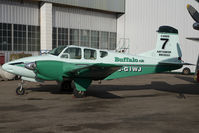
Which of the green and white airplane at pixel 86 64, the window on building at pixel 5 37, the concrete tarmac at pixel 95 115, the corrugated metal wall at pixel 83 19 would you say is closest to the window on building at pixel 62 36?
the corrugated metal wall at pixel 83 19

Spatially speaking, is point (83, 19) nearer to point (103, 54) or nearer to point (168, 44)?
point (168, 44)

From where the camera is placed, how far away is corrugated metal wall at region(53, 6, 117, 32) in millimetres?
26161

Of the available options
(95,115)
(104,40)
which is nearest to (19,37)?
(104,40)

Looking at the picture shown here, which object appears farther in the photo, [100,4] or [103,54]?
[100,4]

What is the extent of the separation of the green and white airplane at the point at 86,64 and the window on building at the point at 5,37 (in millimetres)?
12883

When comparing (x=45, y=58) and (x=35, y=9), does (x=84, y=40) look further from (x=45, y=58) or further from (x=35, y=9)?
(x=45, y=58)

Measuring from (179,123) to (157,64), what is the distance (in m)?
6.14

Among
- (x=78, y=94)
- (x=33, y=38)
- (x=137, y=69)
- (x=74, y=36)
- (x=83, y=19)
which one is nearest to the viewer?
(x=78, y=94)

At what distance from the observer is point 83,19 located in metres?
28.1

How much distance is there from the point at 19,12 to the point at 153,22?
616 inches

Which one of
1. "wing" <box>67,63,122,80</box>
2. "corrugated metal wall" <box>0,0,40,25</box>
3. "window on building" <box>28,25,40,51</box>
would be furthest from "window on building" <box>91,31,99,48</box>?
"wing" <box>67,63,122,80</box>

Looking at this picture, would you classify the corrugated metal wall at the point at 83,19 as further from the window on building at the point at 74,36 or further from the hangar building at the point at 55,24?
the window on building at the point at 74,36

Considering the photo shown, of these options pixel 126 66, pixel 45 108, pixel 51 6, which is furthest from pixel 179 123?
pixel 51 6

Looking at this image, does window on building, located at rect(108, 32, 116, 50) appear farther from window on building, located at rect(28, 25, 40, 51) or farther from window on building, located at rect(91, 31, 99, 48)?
window on building, located at rect(28, 25, 40, 51)
